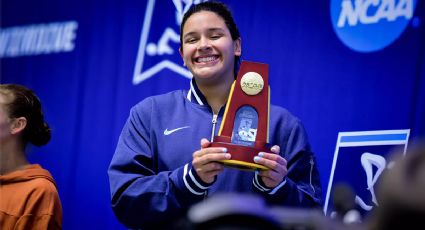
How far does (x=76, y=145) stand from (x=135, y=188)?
197 centimetres

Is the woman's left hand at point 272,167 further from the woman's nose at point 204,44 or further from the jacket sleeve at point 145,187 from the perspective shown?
the woman's nose at point 204,44

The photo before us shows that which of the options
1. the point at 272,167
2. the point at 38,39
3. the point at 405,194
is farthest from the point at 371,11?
the point at 405,194

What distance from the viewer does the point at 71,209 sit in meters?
3.45

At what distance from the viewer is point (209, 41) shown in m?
1.78

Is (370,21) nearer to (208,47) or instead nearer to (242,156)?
(208,47)

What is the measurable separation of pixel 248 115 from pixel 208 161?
7.7 inches

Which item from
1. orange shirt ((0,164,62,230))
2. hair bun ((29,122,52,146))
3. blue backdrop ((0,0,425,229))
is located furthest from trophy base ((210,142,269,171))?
blue backdrop ((0,0,425,229))

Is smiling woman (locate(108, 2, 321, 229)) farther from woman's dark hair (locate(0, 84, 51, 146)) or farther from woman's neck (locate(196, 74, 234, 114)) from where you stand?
woman's dark hair (locate(0, 84, 51, 146))

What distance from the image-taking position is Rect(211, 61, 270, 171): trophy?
1477 millimetres

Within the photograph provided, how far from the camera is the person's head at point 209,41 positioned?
5.79 feet

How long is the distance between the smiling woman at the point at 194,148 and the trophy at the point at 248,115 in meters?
0.06

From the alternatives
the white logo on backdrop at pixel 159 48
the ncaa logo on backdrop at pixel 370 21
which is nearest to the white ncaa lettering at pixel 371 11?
the ncaa logo on backdrop at pixel 370 21

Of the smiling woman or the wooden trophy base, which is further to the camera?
the smiling woman

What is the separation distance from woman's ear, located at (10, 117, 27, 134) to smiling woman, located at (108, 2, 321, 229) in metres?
0.50
